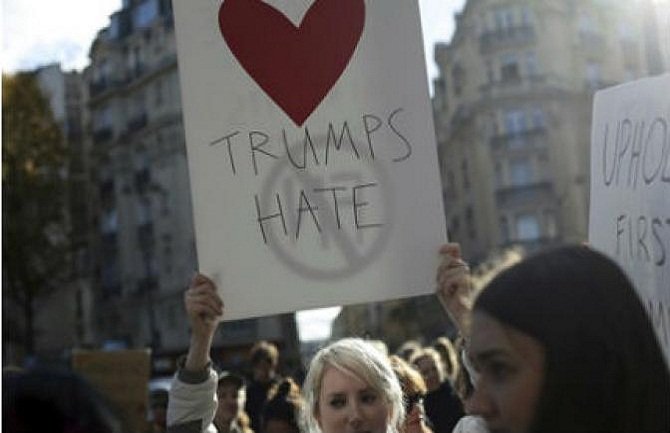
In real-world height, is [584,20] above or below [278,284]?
above

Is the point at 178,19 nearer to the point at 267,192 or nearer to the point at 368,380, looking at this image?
the point at 267,192

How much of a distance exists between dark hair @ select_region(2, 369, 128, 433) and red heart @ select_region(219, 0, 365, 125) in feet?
3.64

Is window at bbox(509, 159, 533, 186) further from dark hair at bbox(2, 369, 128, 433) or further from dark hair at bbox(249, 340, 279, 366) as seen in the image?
dark hair at bbox(2, 369, 128, 433)

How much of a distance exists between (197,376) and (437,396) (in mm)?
3114

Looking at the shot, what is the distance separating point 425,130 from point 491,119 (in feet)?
184

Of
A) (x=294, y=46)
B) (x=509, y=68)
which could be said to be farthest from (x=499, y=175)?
(x=294, y=46)

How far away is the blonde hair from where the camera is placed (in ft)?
9.86

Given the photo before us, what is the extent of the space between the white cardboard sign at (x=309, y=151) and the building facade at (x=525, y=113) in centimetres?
5354

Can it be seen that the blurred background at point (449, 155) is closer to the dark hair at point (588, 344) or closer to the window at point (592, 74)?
the window at point (592, 74)

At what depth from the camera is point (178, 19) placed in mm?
2826

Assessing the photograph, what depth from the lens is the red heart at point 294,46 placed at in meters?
2.87

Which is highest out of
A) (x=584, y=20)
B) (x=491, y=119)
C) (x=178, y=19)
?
(x=584, y=20)

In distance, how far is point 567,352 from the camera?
1422mm

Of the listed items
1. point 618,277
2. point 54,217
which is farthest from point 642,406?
point 54,217
